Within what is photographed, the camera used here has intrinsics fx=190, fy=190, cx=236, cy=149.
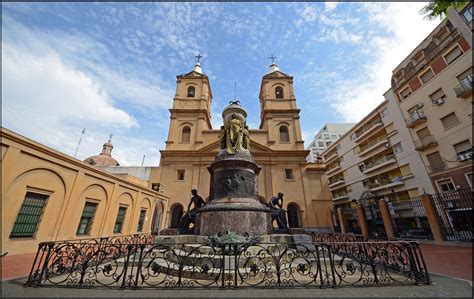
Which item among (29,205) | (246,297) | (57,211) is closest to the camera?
(246,297)

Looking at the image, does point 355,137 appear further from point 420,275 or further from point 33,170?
point 33,170

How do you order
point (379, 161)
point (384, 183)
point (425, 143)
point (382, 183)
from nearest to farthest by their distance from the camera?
1. point (425, 143)
2. point (384, 183)
3. point (382, 183)
4. point (379, 161)

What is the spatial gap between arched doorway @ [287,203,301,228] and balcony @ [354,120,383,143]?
1482cm

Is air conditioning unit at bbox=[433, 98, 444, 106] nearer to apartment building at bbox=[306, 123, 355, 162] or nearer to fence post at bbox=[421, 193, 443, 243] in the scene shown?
fence post at bbox=[421, 193, 443, 243]

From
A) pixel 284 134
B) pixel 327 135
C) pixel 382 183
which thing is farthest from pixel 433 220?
pixel 327 135

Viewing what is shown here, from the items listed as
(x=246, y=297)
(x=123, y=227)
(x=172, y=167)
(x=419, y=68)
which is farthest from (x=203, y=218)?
(x=419, y=68)

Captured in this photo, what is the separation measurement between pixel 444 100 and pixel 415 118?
2.71 meters

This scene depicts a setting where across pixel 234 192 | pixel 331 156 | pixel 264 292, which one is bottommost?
pixel 264 292

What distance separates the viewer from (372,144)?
26.3 metres

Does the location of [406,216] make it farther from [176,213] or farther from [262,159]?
[176,213]

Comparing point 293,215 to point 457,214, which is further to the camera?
point 293,215

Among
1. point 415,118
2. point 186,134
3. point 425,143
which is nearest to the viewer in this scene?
point 425,143

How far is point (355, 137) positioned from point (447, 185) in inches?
589

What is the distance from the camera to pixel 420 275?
3.87m
